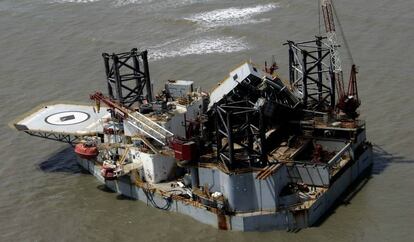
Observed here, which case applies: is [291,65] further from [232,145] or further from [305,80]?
[232,145]

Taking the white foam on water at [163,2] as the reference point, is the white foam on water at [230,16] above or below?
below

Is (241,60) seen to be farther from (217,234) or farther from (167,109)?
(217,234)

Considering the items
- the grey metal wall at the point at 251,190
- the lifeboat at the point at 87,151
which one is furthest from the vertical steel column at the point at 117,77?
the grey metal wall at the point at 251,190

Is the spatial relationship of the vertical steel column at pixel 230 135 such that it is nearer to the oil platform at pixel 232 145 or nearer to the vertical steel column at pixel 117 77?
the oil platform at pixel 232 145

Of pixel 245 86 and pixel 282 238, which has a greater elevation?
pixel 245 86

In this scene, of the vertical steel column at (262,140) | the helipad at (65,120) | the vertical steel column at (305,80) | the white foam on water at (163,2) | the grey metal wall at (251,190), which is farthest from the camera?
the white foam on water at (163,2)

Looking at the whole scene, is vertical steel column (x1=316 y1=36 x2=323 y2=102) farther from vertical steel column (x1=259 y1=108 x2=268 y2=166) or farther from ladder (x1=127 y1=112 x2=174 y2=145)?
ladder (x1=127 y1=112 x2=174 y2=145)

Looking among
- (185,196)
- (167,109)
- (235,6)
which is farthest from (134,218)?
(235,6)

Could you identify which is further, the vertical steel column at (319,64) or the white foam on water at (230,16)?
the white foam on water at (230,16)
